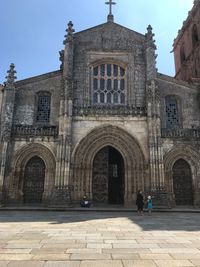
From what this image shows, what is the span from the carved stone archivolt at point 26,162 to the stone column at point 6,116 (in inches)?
34.8

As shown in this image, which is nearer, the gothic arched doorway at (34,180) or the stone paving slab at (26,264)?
the stone paving slab at (26,264)

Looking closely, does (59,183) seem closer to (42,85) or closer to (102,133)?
(102,133)

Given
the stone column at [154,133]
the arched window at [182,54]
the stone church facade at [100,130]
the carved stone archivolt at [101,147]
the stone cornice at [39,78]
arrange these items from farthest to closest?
the arched window at [182,54] → the stone cornice at [39,78] → the carved stone archivolt at [101,147] → the stone church facade at [100,130] → the stone column at [154,133]

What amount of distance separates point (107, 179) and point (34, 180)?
555 cm

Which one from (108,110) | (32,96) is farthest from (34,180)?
(108,110)

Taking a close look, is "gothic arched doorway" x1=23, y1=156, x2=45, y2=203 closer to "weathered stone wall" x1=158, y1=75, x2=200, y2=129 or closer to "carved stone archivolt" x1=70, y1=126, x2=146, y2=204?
"carved stone archivolt" x1=70, y1=126, x2=146, y2=204

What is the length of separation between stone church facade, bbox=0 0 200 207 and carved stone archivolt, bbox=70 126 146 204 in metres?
0.07

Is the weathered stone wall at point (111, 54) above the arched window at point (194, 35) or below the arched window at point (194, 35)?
below

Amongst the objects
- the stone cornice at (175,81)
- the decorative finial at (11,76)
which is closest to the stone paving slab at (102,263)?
the decorative finial at (11,76)

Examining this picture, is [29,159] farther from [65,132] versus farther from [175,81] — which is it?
[175,81]

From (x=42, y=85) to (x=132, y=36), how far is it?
936 cm

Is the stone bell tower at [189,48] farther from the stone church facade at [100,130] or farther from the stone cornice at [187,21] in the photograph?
the stone church facade at [100,130]

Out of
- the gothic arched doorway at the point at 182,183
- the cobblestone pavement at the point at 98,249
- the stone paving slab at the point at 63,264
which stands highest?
the gothic arched doorway at the point at 182,183

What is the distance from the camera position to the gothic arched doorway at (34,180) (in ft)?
62.6
